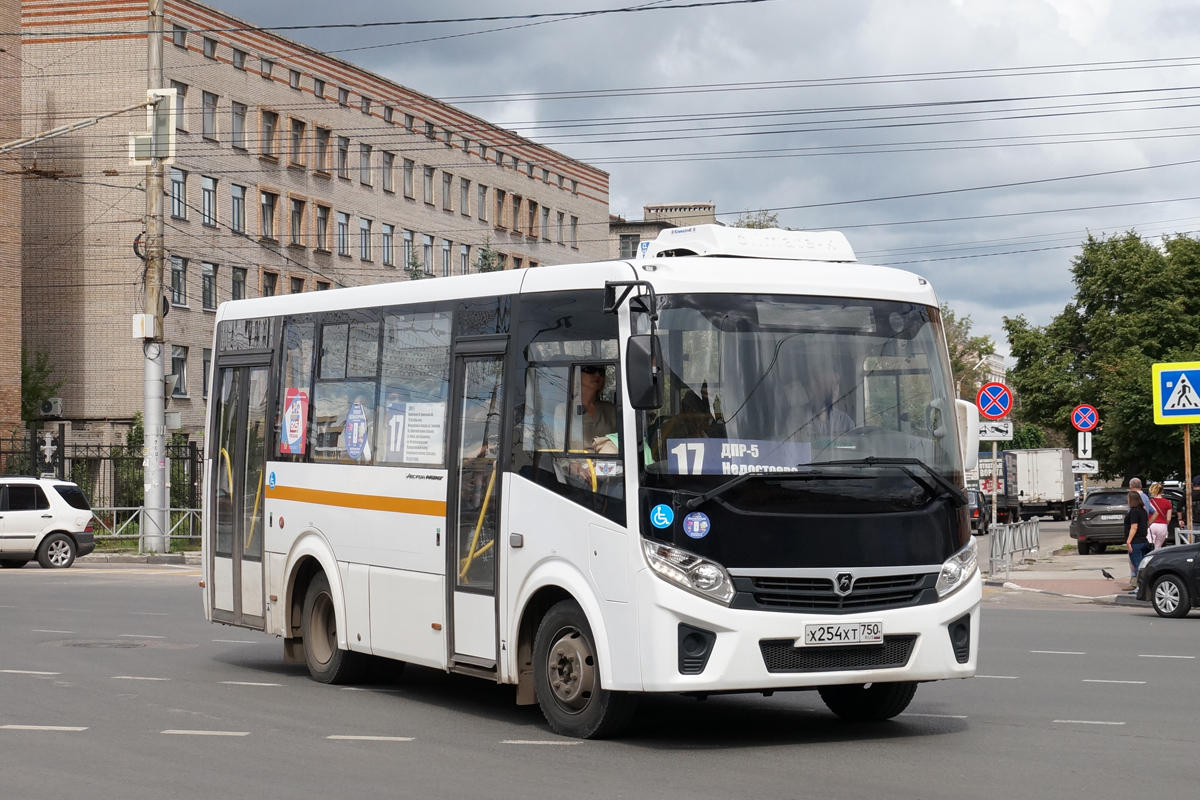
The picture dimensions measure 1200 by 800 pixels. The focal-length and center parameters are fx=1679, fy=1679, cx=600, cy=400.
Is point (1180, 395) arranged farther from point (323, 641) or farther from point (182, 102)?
point (182, 102)

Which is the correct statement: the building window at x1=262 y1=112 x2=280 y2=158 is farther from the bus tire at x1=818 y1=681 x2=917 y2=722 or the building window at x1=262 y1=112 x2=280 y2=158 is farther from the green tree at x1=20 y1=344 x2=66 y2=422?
the bus tire at x1=818 y1=681 x2=917 y2=722

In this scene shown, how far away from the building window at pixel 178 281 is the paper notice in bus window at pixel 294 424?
47.8m

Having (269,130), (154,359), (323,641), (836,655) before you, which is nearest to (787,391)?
(836,655)

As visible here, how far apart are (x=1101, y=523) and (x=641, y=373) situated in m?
31.8

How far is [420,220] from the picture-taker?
75.8 metres

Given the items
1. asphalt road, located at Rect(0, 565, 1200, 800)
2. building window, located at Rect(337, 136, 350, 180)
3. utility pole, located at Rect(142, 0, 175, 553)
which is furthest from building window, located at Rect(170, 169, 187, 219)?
asphalt road, located at Rect(0, 565, 1200, 800)

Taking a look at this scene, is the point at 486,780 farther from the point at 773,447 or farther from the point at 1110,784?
the point at 1110,784

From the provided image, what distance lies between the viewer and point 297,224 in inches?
2628

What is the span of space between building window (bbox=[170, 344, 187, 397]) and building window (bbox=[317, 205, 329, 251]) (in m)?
9.40

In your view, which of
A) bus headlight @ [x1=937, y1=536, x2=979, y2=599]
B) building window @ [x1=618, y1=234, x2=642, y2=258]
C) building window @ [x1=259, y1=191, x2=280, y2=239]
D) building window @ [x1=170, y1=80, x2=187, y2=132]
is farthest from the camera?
building window @ [x1=618, y1=234, x2=642, y2=258]

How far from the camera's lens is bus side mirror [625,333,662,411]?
9.36m

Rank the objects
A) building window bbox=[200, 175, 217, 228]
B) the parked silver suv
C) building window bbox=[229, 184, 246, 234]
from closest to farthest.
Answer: the parked silver suv → building window bbox=[200, 175, 217, 228] → building window bbox=[229, 184, 246, 234]

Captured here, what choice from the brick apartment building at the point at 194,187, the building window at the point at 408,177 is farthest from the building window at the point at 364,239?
the building window at the point at 408,177

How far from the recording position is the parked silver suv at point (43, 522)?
3228 centimetres
